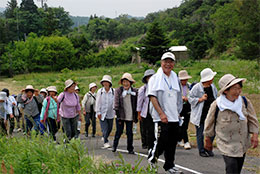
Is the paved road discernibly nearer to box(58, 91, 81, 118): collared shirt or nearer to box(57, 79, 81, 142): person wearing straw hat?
box(57, 79, 81, 142): person wearing straw hat

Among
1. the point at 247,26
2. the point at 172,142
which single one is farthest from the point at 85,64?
the point at 172,142

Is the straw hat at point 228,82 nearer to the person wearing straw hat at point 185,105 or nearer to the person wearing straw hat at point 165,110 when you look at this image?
the person wearing straw hat at point 165,110

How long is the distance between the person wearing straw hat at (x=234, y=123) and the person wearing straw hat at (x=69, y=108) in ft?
13.4

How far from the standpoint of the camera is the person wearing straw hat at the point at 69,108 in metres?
7.09

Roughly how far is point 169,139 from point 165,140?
5.3 inches

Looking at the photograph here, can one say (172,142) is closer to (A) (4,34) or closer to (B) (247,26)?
(B) (247,26)

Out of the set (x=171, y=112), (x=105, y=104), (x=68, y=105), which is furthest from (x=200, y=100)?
(x=68, y=105)

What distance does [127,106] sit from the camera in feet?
22.9

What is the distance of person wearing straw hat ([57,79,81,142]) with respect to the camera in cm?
709

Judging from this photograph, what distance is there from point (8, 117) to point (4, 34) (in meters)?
62.2

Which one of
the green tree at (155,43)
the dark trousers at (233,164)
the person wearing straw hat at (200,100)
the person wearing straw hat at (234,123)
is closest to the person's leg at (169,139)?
the person wearing straw hat at (234,123)

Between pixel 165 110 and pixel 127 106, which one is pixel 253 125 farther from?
pixel 127 106

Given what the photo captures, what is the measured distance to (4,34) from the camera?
65.5 metres

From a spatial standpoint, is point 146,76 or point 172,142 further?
point 146,76
